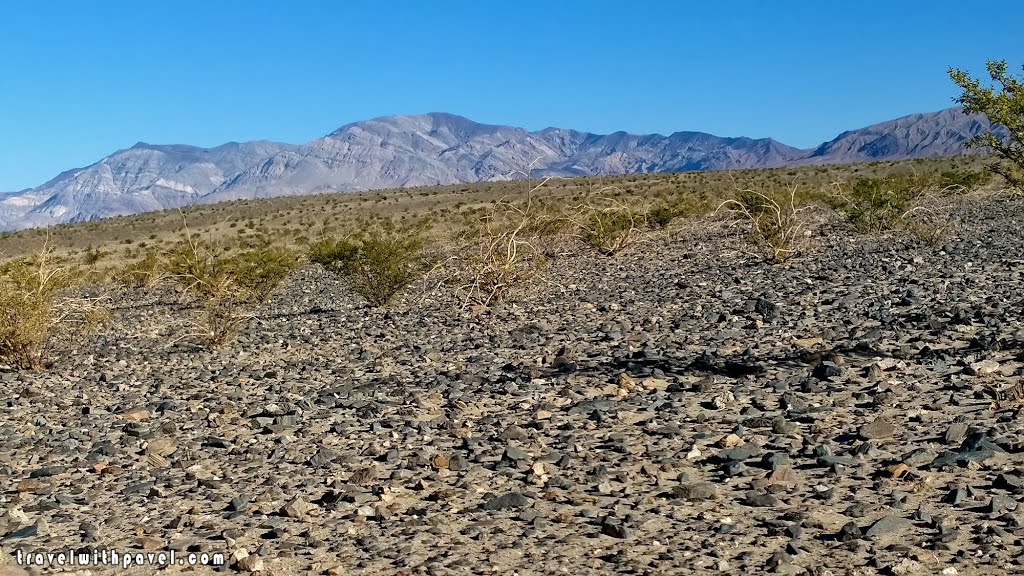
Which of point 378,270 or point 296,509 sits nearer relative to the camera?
point 296,509

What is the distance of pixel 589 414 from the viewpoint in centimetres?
760

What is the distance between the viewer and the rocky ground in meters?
4.83

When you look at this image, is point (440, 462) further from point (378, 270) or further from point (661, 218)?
point (661, 218)

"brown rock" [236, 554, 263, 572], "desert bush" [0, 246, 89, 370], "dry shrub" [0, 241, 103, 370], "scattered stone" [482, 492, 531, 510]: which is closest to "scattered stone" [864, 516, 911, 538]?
"scattered stone" [482, 492, 531, 510]

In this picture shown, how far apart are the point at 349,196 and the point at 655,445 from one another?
74.9 meters

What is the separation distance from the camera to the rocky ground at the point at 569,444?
4.83m

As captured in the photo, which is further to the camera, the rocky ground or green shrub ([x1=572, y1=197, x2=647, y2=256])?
green shrub ([x1=572, y1=197, x2=647, y2=256])

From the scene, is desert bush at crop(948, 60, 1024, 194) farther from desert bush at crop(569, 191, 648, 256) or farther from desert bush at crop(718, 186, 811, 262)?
desert bush at crop(569, 191, 648, 256)

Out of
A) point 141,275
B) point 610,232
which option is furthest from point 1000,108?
point 141,275

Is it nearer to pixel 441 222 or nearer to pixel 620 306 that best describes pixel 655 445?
pixel 620 306

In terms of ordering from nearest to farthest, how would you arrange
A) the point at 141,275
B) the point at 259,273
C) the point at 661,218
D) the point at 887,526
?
the point at 887,526
the point at 259,273
the point at 141,275
the point at 661,218

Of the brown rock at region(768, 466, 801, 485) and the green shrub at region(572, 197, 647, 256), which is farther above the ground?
the green shrub at region(572, 197, 647, 256)

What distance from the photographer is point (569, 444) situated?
22.1 ft

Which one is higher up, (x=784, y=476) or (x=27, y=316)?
(x=27, y=316)
